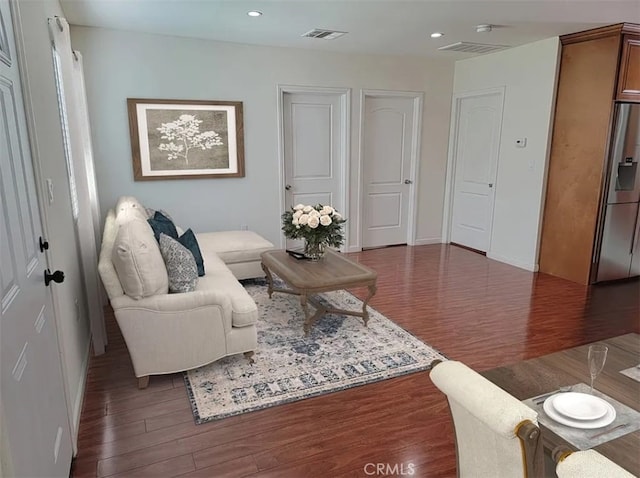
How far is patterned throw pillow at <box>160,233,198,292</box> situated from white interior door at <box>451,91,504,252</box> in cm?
421

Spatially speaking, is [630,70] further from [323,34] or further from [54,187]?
[54,187]

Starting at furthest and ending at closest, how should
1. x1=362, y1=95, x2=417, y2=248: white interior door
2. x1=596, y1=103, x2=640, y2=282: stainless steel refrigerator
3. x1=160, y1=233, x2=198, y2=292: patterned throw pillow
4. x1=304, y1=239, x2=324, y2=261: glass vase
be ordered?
1. x1=362, y1=95, x2=417, y2=248: white interior door
2. x1=596, y1=103, x2=640, y2=282: stainless steel refrigerator
3. x1=304, y1=239, x2=324, y2=261: glass vase
4. x1=160, y1=233, x2=198, y2=292: patterned throw pillow

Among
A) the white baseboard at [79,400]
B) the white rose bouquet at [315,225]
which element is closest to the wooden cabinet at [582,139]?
the white rose bouquet at [315,225]

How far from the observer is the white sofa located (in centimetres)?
252

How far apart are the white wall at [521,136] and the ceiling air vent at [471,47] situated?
7.9 inches

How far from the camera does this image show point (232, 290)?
3.03 meters

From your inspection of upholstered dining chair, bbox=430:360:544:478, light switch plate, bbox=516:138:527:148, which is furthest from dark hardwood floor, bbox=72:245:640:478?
light switch plate, bbox=516:138:527:148

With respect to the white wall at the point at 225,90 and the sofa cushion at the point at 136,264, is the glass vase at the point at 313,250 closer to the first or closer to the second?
the sofa cushion at the point at 136,264

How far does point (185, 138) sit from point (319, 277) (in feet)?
8.38

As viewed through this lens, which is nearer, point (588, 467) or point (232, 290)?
point (588, 467)

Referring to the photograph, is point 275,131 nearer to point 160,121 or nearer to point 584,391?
point 160,121

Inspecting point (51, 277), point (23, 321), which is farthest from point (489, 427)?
point (51, 277)

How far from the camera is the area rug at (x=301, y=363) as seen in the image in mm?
2557

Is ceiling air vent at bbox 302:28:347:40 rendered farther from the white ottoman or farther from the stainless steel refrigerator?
the stainless steel refrigerator
